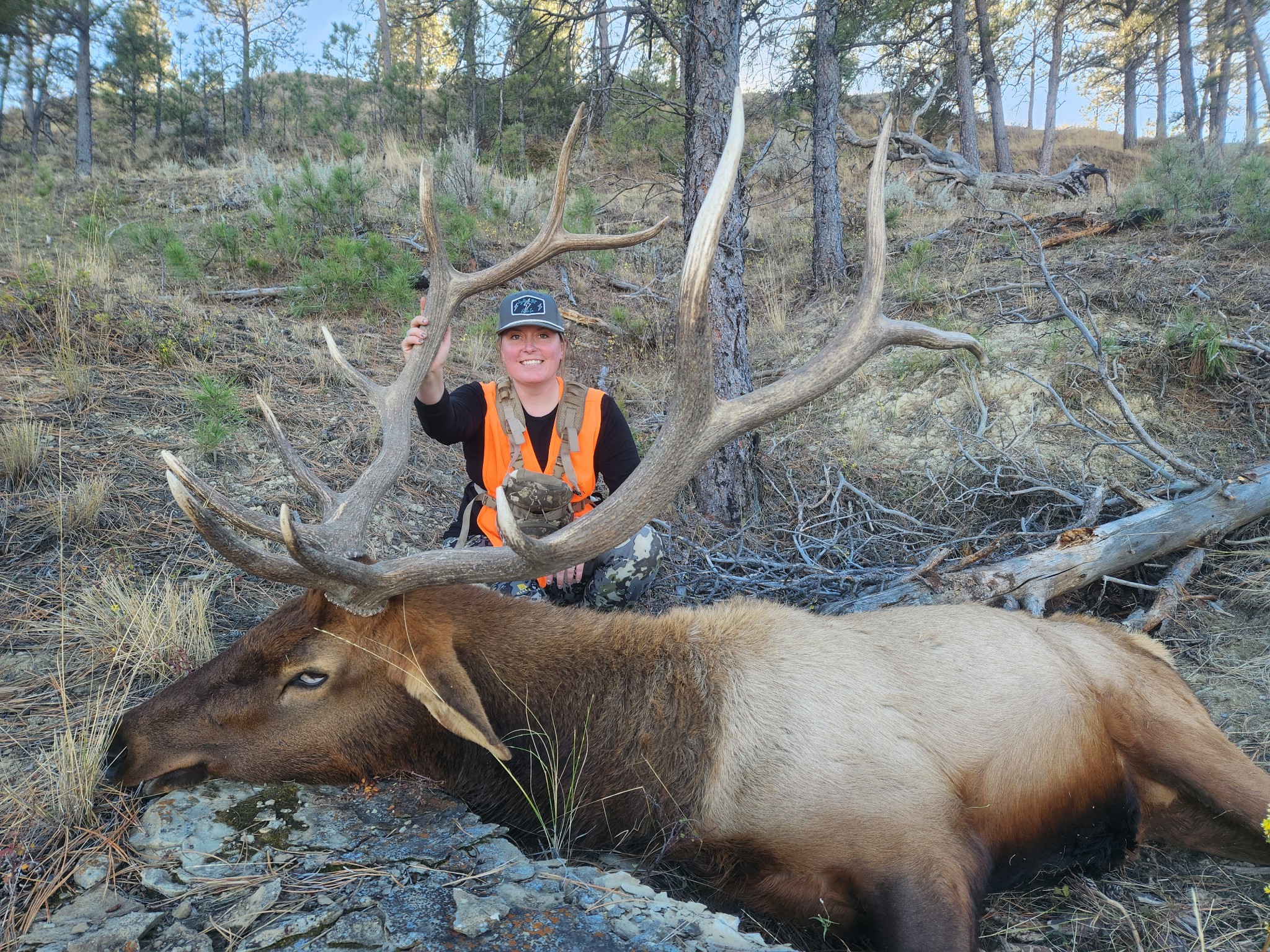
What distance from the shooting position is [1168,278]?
7020mm

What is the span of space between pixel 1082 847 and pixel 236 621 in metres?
3.80

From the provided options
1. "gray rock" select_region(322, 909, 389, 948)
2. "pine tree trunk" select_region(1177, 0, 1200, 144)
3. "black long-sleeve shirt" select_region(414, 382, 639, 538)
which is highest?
"pine tree trunk" select_region(1177, 0, 1200, 144)

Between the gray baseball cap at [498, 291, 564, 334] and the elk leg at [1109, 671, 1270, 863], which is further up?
the gray baseball cap at [498, 291, 564, 334]

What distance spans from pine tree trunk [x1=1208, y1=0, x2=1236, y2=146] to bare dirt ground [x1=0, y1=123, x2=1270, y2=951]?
16.3 metres

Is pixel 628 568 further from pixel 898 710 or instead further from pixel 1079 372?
pixel 1079 372

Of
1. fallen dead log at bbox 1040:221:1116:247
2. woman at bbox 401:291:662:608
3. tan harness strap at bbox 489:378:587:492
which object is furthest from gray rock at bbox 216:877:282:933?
fallen dead log at bbox 1040:221:1116:247

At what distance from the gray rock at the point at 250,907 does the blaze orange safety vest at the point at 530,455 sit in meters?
2.13

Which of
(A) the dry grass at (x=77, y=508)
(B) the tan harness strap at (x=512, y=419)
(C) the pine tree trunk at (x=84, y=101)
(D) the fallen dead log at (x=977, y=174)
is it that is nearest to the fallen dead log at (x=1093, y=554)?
(B) the tan harness strap at (x=512, y=419)

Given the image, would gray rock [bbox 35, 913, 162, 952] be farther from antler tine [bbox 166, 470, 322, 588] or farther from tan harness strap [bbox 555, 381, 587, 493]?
tan harness strap [bbox 555, 381, 587, 493]

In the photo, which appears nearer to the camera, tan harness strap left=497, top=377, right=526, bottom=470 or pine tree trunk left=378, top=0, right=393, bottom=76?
tan harness strap left=497, top=377, right=526, bottom=470

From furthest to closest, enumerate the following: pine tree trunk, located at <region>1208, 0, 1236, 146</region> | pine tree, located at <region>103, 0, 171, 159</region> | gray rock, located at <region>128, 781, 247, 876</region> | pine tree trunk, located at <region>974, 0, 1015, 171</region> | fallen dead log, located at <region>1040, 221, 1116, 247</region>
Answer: pine tree trunk, located at <region>1208, 0, 1236, 146</region>, pine tree, located at <region>103, 0, 171, 159</region>, pine tree trunk, located at <region>974, 0, 1015, 171</region>, fallen dead log, located at <region>1040, 221, 1116, 247</region>, gray rock, located at <region>128, 781, 247, 876</region>

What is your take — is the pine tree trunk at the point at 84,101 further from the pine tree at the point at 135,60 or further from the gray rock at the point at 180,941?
the gray rock at the point at 180,941

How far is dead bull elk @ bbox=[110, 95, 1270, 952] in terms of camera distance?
2.38m

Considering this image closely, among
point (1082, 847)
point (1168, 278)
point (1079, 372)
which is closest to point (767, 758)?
point (1082, 847)
